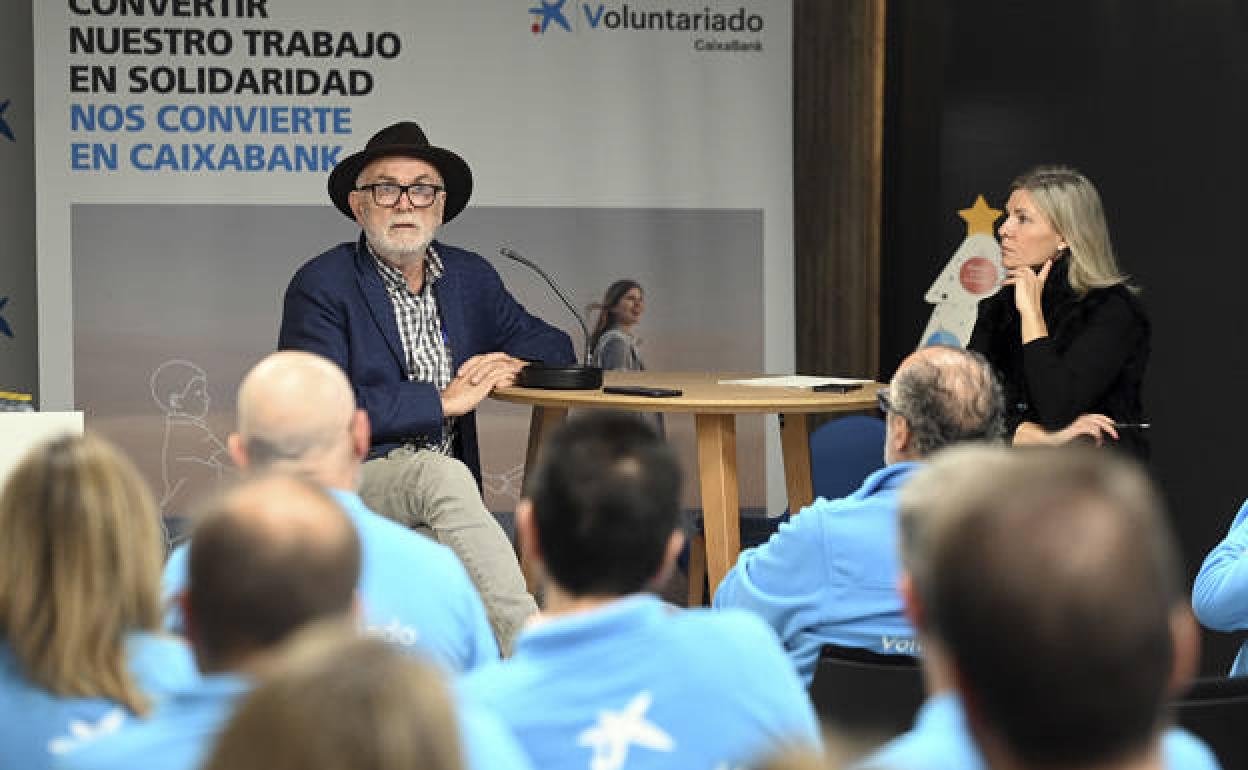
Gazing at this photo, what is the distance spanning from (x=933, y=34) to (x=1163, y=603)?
5.20 meters

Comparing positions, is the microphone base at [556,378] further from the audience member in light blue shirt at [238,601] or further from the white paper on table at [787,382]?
the audience member in light blue shirt at [238,601]

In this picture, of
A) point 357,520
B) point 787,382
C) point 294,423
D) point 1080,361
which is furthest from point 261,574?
point 787,382

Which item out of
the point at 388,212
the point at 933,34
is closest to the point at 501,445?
the point at 388,212

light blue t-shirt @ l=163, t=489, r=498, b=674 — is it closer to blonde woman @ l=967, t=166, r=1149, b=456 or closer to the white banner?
blonde woman @ l=967, t=166, r=1149, b=456

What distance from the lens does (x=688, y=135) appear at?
5.83 meters

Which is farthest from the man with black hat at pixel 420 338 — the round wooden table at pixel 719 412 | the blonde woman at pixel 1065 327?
the blonde woman at pixel 1065 327

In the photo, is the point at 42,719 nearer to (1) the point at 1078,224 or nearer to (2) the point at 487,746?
(2) the point at 487,746

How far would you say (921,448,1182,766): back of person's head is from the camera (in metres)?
0.93

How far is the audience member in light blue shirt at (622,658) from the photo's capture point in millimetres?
1507

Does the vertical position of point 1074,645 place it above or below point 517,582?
above

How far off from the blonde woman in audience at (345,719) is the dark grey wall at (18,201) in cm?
576

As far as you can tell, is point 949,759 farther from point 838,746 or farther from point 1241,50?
point 1241,50

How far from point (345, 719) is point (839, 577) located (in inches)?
63.5

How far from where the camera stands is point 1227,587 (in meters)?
2.41
